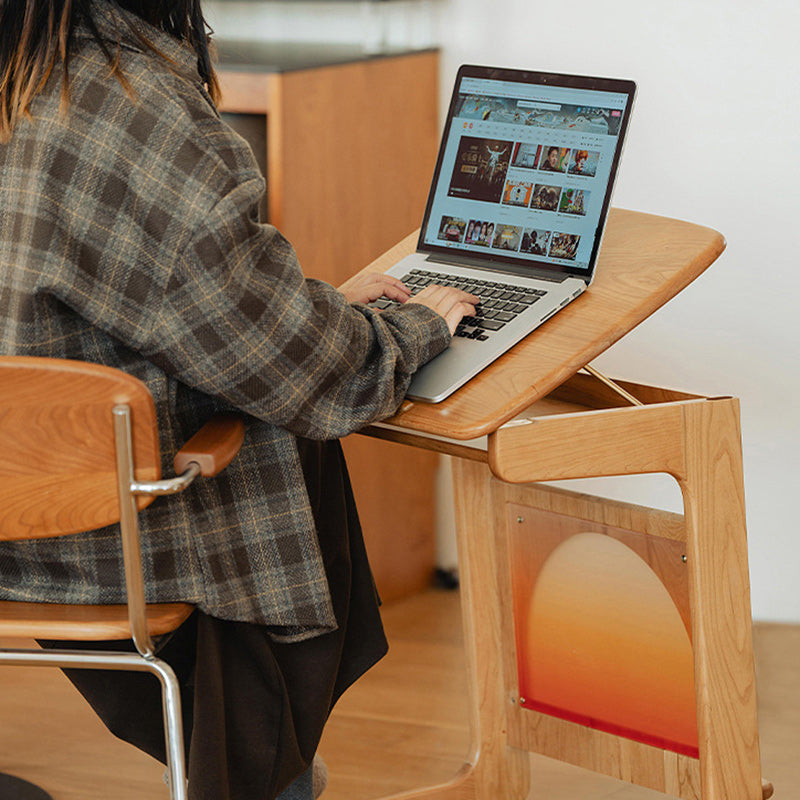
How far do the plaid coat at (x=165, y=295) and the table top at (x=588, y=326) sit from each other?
0.07m

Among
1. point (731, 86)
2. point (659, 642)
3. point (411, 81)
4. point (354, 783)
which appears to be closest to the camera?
point (659, 642)

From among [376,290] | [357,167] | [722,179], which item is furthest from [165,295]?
[722,179]

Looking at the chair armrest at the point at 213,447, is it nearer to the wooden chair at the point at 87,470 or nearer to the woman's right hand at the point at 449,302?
the wooden chair at the point at 87,470

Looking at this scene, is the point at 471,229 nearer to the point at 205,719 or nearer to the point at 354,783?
the point at 205,719

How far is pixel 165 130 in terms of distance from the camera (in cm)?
111

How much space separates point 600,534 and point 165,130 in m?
0.81

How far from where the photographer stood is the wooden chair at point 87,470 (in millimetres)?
1021

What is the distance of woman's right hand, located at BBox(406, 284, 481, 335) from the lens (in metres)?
1.33

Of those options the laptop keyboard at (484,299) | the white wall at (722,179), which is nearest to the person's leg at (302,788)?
the laptop keyboard at (484,299)

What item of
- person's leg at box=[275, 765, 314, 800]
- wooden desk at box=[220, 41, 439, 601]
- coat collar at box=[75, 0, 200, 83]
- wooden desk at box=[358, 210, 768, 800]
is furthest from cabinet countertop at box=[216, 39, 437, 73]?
person's leg at box=[275, 765, 314, 800]

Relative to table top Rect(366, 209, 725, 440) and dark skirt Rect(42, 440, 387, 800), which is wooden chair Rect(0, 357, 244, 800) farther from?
table top Rect(366, 209, 725, 440)

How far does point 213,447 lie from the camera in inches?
44.6

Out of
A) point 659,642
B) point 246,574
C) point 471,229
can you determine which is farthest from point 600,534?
point 246,574

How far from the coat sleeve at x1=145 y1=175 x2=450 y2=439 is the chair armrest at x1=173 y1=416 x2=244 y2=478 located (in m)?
0.03
